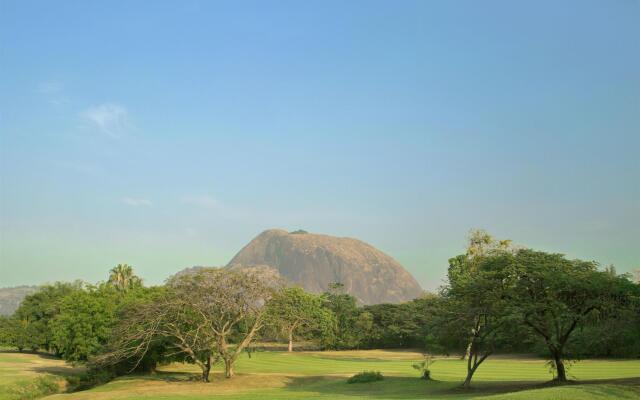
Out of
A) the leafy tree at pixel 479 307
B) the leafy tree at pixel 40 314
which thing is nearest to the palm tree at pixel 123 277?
the leafy tree at pixel 40 314

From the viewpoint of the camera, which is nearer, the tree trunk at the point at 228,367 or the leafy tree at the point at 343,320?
the tree trunk at the point at 228,367

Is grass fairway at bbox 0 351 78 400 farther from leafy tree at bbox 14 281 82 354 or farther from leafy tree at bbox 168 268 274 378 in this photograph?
leafy tree at bbox 14 281 82 354

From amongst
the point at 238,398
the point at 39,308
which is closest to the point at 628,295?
the point at 238,398

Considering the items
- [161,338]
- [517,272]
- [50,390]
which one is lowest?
[50,390]

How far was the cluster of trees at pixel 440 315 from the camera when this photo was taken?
33969 mm

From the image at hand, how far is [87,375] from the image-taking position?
186 feet

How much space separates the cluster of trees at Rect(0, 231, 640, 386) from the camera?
33969 millimetres

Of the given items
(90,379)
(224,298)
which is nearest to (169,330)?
(224,298)

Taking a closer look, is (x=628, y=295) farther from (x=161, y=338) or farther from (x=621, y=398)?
(x=161, y=338)

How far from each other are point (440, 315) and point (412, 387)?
16.7 ft

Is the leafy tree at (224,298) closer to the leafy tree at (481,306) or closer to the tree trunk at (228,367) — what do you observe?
the tree trunk at (228,367)

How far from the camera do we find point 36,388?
160ft

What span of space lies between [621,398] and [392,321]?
293 feet

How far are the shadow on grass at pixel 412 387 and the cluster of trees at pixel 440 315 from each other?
5.83 ft
